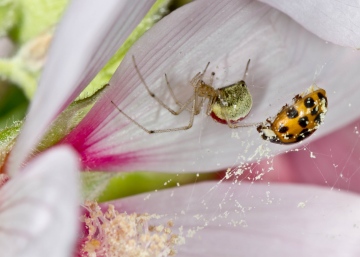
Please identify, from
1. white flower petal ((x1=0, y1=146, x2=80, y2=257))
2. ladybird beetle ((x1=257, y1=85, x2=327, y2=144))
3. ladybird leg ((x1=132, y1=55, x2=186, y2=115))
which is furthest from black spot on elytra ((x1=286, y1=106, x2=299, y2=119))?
white flower petal ((x1=0, y1=146, x2=80, y2=257))

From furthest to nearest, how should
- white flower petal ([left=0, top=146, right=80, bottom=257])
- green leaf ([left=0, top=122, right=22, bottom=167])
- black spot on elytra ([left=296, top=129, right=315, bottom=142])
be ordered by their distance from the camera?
black spot on elytra ([left=296, top=129, right=315, bottom=142]) → green leaf ([left=0, top=122, right=22, bottom=167]) → white flower petal ([left=0, top=146, right=80, bottom=257])

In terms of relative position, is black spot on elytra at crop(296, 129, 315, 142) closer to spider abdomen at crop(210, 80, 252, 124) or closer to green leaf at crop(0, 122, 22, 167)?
spider abdomen at crop(210, 80, 252, 124)

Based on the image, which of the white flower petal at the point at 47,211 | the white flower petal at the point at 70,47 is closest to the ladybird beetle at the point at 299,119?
the white flower petal at the point at 70,47

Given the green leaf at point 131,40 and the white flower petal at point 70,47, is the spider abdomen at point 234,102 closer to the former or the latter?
the green leaf at point 131,40

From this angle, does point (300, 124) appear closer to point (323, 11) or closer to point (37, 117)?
point (323, 11)

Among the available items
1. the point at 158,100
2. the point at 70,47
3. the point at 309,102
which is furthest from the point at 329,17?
the point at 70,47

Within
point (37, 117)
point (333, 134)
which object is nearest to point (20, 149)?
point (37, 117)
